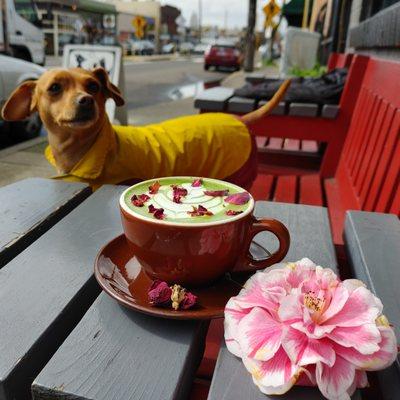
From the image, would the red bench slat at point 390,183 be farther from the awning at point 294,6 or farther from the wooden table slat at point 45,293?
the awning at point 294,6

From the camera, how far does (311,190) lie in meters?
3.08

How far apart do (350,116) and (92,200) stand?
8.49 feet

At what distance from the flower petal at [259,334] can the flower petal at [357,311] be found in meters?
0.08

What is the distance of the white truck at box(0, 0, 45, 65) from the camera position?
9.92 metres

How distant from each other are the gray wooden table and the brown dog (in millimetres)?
1135

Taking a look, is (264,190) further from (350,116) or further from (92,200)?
(92,200)

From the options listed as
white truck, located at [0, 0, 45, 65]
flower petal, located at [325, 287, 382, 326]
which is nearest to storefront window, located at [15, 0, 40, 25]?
white truck, located at [0, 0, 45, 65]

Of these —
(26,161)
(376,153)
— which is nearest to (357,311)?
(376,153)

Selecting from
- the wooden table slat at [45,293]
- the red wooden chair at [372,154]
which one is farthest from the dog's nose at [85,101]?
the red wooden chair at [372,154]

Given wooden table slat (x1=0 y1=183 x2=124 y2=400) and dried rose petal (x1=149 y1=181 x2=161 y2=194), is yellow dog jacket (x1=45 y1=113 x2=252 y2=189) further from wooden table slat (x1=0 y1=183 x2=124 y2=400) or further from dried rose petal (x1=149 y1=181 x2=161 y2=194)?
dried rose petal (x1=149 y1=181 x2=161 y2=194)

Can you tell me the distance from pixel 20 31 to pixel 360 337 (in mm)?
11961

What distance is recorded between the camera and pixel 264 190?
299cm

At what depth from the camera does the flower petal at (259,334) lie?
644mm

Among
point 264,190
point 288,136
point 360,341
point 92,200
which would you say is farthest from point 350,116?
point 360,341
